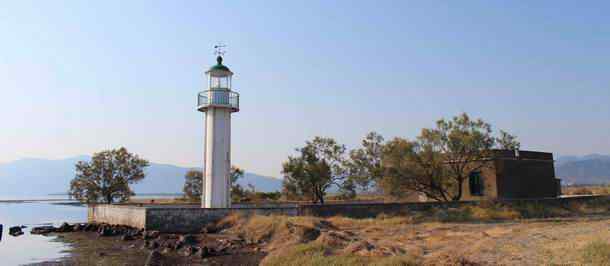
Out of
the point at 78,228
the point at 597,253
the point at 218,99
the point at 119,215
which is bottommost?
the point at 78,228

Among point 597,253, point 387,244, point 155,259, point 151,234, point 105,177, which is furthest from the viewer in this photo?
point 105,177

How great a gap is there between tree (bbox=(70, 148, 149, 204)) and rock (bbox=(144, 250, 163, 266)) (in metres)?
26.1

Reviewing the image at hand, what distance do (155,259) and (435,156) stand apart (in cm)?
2156

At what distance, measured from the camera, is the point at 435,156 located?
32469 mm

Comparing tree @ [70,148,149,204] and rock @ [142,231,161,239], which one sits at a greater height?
tree @ [70,148,149,204]

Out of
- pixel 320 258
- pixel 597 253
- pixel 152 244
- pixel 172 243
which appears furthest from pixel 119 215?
pixel 597 253

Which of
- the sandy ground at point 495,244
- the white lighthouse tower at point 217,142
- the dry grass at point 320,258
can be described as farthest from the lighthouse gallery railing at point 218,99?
the dry grass at point 320,258

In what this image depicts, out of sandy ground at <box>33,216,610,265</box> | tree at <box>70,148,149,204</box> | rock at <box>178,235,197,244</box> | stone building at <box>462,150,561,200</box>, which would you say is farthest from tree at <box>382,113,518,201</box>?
tree at <box>70,148,149,204</box>

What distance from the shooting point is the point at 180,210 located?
25.0 metres

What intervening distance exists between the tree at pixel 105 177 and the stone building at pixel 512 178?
2823cm

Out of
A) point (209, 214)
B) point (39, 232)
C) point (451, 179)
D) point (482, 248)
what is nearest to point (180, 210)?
point (209, 214)

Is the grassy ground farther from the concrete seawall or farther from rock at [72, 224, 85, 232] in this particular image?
rock at [72, 224, 85, 232]

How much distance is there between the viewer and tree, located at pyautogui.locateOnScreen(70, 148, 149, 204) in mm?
40750

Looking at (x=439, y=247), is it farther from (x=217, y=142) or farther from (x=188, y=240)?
(x=217, y=142)
